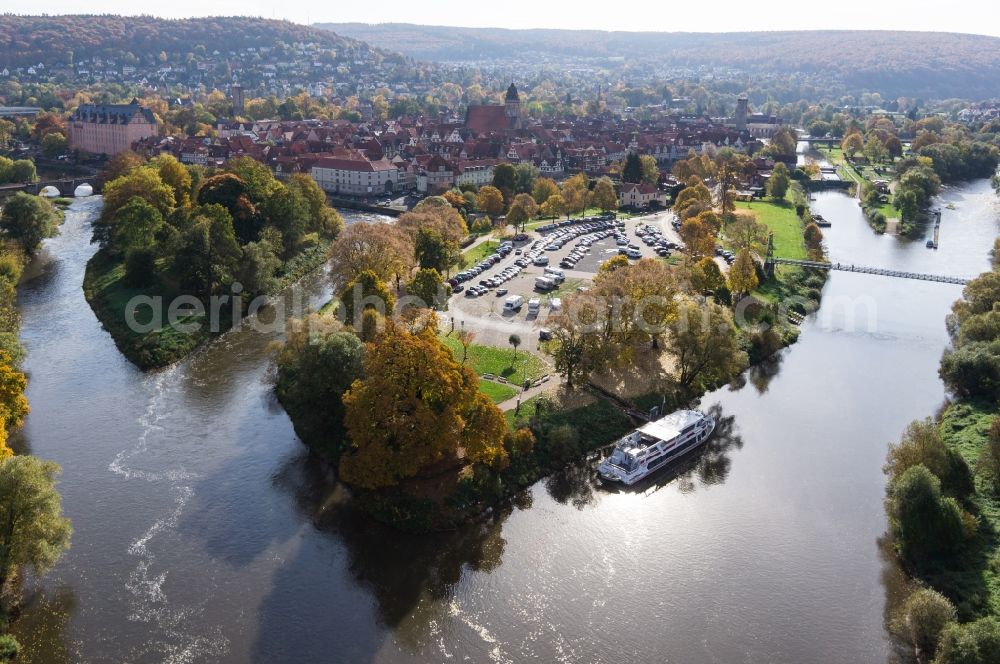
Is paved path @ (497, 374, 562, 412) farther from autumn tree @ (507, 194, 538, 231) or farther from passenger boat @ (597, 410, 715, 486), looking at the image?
autumn tree @ (507, 194, 538, 231)

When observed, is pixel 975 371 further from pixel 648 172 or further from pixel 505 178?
pixel 648 172

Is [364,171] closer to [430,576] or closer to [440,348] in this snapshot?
[440,348]

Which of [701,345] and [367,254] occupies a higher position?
[367,254]

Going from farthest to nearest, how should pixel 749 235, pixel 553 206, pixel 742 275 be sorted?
1. pixel 553 206
2. pixel 749 235
3. pixel 742 275

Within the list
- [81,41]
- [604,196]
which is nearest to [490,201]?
[604,196]

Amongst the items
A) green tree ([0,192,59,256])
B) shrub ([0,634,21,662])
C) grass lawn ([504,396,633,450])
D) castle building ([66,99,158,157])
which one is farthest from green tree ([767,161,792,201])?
shrub ([0,634,21,662])

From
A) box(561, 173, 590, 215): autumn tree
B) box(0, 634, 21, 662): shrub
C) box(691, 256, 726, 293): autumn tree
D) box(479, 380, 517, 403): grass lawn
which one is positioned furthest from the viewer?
box(561, 173, 590, 215): autumn tree
